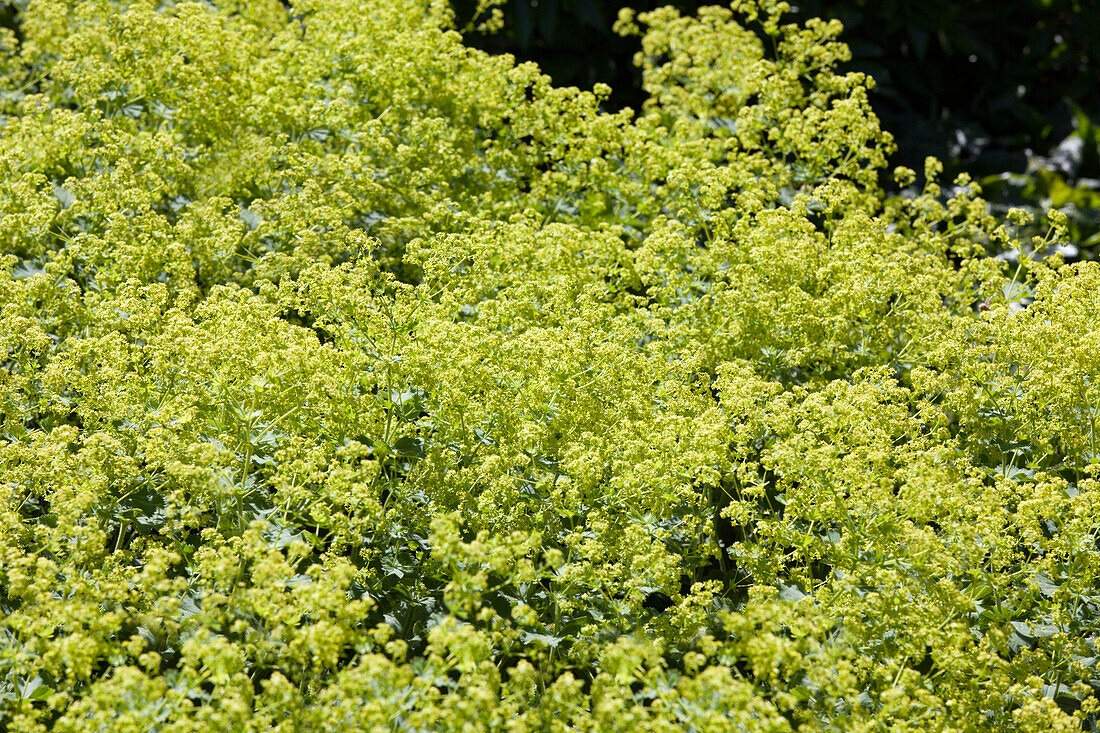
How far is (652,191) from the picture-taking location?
15.4 feet

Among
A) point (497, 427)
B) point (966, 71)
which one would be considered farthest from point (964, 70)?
point (497, 427)

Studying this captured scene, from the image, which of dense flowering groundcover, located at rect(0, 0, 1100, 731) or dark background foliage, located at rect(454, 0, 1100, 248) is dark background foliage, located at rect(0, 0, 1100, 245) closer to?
dark background foliage, located at rect(454, 0, 1100, 248)

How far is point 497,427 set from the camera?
307 cm

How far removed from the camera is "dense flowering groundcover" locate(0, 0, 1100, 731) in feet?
7.82

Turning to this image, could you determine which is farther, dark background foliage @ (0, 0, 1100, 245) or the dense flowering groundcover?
dark background foliage @ (0, 0, 1100, 245)

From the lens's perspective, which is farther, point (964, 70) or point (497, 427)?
point (964, 70)

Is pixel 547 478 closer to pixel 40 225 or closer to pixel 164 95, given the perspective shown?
pixel 40 225

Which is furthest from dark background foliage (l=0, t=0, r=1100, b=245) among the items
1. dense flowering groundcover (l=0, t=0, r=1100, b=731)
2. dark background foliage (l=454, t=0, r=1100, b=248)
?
dense flowering groundcover (l=0, t=0, r=1100, b=731)

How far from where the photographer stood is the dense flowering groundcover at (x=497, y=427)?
2.38m

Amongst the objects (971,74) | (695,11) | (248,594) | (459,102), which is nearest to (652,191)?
(459,102)

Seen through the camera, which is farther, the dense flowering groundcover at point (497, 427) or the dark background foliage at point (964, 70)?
the dark background foliage at point (964, 70)

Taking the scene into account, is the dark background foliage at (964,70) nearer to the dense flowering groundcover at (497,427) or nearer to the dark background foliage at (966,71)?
the dark background foliage at (966,71)

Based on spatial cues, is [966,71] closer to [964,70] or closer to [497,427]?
[964,70]

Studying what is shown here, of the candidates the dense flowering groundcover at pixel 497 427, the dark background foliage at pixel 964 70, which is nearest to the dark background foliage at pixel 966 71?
the dark background foliage at pixel 964 70
